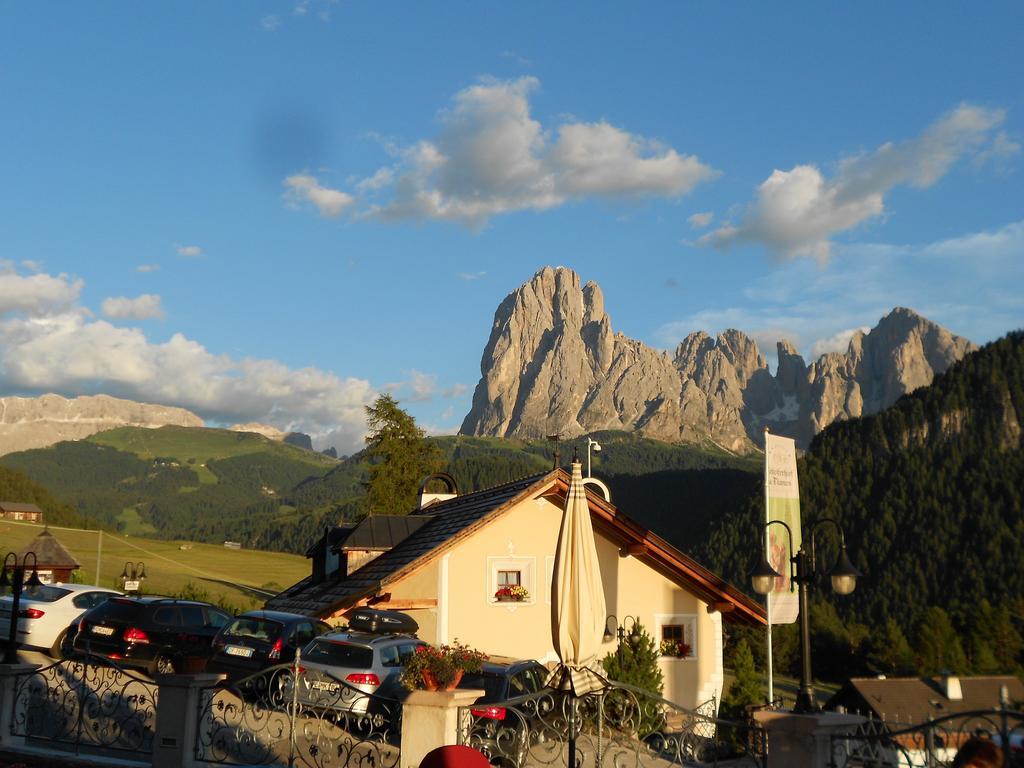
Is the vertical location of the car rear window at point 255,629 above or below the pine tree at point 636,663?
above

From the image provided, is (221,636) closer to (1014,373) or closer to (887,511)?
(887,511)

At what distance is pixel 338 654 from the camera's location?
618 inches

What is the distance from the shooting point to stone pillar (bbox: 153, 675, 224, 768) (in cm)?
1092

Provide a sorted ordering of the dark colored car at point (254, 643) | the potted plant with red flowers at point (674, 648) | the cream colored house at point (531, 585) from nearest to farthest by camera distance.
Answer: the dark colored car at point (254, 643)
the cream colored house at point (531, 585)
the potted plant with red flowers at point (674, 648)

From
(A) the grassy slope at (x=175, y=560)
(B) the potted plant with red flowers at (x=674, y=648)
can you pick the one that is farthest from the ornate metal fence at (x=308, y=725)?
(A) the grassy slope at (x=175, y=560)

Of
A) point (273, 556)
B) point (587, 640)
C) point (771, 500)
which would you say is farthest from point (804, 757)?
point (273, 556)

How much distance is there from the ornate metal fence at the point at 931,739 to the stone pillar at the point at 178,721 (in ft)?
23.5

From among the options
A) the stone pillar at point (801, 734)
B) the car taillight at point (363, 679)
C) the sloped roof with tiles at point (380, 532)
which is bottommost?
the car taillight at point (363, 679)

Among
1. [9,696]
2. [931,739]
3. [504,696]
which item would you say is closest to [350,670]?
[504,696]

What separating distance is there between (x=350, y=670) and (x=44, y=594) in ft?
29.3

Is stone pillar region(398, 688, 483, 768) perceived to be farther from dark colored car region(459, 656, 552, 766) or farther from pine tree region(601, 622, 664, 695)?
pine tree region(601, 622, 664, 695)

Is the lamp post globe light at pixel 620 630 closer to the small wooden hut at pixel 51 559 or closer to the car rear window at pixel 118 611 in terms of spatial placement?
the car rear window at pixel 118 611

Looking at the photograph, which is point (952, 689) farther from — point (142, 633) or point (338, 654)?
point (142, 633)

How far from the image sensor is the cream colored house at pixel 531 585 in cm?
2420
